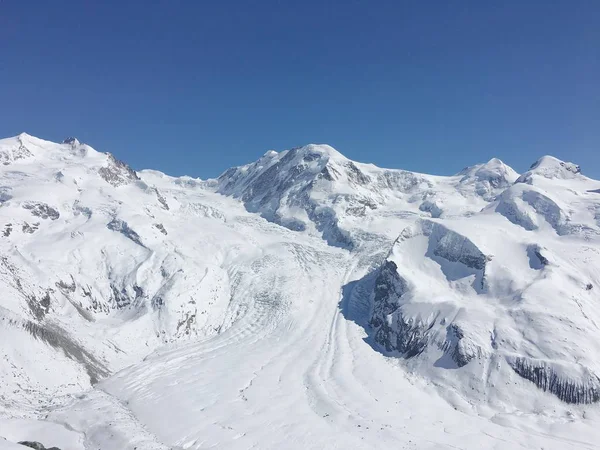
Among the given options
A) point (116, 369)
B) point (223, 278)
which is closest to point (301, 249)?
point (223, 278)

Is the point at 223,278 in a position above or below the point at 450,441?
above

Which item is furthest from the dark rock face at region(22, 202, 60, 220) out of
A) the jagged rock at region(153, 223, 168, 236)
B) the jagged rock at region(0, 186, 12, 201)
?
the jagged rock at region(153, 223, 168, 236)

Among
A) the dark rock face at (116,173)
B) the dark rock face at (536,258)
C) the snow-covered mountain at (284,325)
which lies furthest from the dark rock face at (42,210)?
the dark rock face at (536,258)

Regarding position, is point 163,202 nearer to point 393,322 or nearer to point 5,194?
point 5,194

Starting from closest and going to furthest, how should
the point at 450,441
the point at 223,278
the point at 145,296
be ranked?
the point at 450,441 < the point at 145,296 < the point at 223,278

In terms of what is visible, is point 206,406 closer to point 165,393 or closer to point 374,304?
point 165,393

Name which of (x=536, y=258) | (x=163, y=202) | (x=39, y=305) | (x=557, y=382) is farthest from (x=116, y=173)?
(x=557, y=382)

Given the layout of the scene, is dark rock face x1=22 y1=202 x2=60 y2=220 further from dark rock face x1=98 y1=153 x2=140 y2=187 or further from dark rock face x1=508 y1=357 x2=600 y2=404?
dark rock face x1=508 y1=357 x2=600 y2=404
